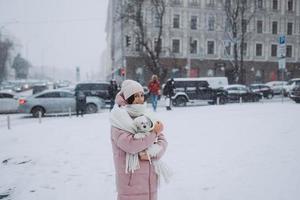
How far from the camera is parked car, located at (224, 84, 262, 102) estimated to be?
27875 millimetres

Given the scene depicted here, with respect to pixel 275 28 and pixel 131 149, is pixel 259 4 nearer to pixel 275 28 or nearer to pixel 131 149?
pixel 275 28

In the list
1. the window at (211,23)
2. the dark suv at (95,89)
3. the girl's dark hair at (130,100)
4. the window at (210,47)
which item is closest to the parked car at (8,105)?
the dark suv at (95,89)

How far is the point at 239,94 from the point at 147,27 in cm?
2263

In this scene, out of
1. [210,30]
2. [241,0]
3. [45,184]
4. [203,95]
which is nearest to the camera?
[45,184]

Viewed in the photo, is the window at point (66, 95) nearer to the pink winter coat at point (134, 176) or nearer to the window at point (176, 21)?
the pink winter coat at point (134, 176)

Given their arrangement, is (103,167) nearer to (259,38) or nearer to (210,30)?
(210,30)

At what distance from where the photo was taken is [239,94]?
28.1 metres

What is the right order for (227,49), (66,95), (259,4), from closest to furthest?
(66,95)
(227,49)
(259,4)

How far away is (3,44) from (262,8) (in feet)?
157

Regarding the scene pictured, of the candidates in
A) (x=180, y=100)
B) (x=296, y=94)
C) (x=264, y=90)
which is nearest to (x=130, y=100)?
(x=180, y=100)

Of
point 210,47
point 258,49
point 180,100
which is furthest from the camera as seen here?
point 258,49

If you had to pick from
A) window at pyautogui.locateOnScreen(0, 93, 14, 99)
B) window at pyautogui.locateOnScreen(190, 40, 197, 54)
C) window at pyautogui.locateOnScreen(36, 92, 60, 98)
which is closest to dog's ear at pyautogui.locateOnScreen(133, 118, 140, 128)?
window at pyautogui.locateOnScreen(36, 92, 60, 98)

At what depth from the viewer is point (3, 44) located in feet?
215

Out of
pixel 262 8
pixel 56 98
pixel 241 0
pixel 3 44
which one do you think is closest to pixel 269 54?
pixel 262 8
